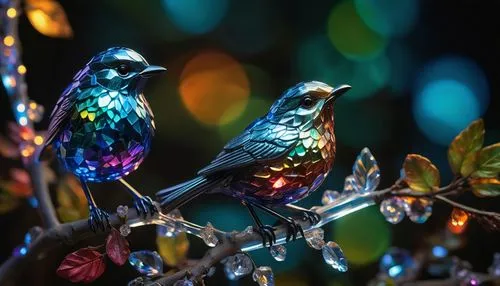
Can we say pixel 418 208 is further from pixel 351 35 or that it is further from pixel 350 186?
pixel 351 35

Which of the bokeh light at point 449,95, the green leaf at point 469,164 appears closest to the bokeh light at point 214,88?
the bokeh light at point 449,95

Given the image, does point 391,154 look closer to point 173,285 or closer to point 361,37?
point 361,37

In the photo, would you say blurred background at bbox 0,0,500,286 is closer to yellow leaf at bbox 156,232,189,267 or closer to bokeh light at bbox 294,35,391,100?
bokeh light at bbox 294,35,391,100

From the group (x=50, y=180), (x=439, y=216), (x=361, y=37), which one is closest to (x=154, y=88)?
(x=50, y=180)

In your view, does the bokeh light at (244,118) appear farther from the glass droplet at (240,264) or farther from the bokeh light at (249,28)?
the glass droplet at (240,264)

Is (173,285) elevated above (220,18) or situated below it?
below

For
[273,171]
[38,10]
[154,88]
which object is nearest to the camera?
[273,171]
